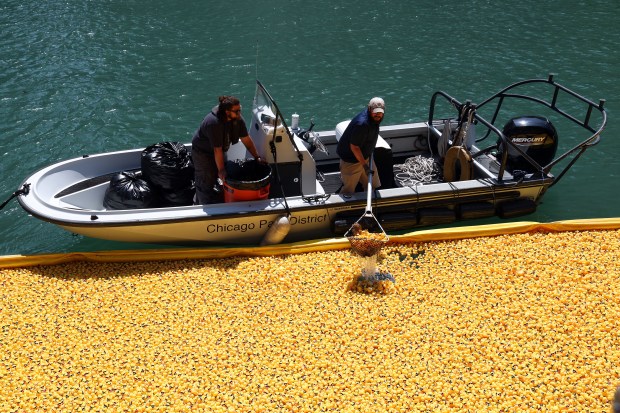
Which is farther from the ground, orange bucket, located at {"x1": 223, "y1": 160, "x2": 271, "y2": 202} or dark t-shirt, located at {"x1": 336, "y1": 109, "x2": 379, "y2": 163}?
dark t-shirt, located at {"x1": 336, "y1": 109, "x2": 379, "y2": 163}

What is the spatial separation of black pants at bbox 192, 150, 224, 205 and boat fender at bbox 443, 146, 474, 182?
364 cm

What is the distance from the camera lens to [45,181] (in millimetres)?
8320

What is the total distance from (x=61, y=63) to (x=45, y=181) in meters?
8.85

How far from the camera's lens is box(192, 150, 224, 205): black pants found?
8.16m

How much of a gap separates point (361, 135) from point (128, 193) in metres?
3.39

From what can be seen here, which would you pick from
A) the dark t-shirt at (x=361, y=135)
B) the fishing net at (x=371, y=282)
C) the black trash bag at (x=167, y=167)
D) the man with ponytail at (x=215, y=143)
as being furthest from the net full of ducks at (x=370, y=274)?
Result: the black trash bag at (x=167, y=167)

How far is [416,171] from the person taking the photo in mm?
9852

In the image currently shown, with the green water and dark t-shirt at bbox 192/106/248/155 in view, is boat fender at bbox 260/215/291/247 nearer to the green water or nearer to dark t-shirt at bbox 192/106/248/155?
dark t-shirt at bbox 192/106/248/155

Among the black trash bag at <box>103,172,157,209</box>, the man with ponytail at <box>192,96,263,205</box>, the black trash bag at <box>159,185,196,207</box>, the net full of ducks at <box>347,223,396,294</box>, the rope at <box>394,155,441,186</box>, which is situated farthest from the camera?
the rope at <box>394,155,441,186</box>

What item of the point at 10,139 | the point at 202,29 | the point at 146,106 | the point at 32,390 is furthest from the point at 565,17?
the point at 32,390

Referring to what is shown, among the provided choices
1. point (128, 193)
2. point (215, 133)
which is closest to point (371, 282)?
point (215, 133)

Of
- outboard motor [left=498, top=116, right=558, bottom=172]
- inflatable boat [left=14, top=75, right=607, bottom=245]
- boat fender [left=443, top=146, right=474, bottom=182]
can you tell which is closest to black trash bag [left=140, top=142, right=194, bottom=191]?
inflatable boat [left=14, top=75, right=607, bottom=245]

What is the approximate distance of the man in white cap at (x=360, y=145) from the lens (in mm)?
7988

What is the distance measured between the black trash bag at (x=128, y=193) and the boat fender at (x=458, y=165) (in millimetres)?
4605
